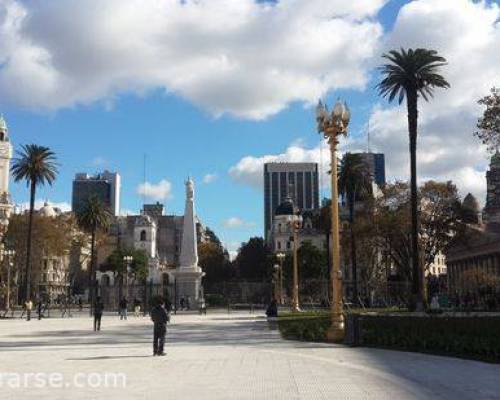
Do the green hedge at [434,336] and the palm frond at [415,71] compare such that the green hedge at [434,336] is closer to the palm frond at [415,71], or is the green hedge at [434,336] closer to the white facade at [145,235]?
the palm frond at [415,71]

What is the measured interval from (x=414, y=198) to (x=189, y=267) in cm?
2725

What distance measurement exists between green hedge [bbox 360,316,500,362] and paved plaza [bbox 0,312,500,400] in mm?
1118

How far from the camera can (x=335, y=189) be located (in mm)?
23188

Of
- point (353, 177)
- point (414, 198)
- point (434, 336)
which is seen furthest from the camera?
point (353, 177)

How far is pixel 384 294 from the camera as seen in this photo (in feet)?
224

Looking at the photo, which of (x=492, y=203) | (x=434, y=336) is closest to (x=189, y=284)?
(x=434, y=336)

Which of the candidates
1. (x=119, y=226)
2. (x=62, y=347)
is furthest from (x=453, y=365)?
(x=119, y=226)

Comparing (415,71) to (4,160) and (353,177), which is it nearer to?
(353,177)

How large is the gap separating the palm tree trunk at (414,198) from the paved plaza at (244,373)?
845 inches

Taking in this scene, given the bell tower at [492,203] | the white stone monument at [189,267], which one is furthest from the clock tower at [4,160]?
the bell tower at [492,203]

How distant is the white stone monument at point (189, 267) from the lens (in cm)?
6172

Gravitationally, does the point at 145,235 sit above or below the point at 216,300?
above

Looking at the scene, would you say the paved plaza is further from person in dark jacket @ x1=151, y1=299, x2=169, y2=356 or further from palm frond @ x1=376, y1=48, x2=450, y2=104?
palm frond @ x1=376, y1=48, x2=450, y2=104

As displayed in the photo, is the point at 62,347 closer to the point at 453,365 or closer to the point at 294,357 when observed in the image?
the point at 294,357
